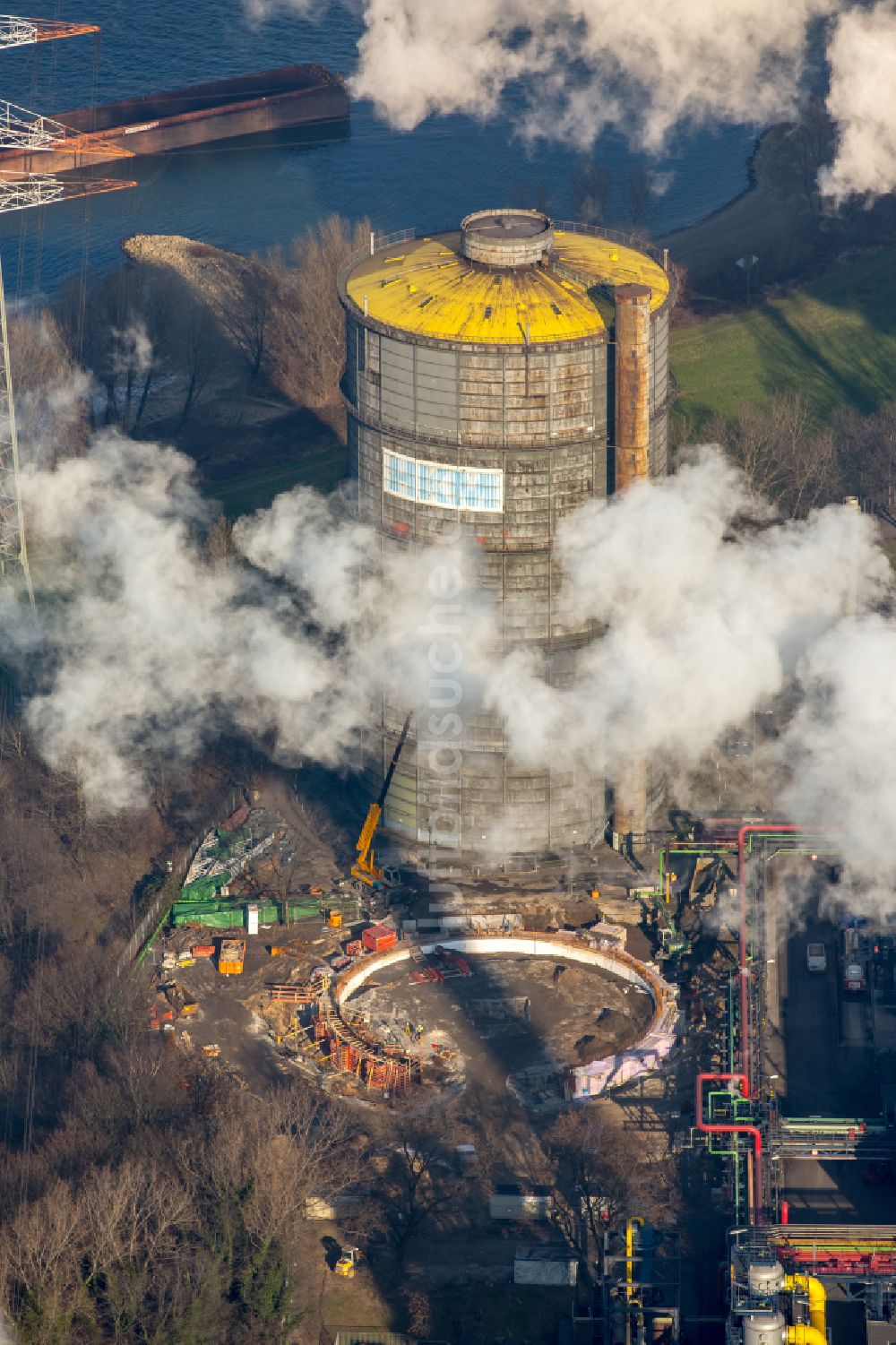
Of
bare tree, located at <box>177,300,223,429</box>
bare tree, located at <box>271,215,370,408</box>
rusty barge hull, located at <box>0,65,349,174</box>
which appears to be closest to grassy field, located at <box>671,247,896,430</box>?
bare tree, located at <box>271,215,370,408</box>

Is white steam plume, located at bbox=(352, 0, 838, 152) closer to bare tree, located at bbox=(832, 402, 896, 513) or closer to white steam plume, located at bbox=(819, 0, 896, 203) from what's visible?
white steam plume, located at bbox=(819, 0, 896, 203)

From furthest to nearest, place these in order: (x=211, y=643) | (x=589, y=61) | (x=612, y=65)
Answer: (x=612, y=65) < (x=589, y=61) < (x=211, y=643)

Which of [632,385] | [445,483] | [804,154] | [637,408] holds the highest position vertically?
[804,154]

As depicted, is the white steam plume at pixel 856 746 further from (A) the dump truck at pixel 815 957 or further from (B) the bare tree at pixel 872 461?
(B) the bare tree at pixel 872 461

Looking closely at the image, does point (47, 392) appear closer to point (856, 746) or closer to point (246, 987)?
point (246, 987)

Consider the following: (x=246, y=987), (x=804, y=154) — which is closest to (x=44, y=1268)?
(x=246, y=987)

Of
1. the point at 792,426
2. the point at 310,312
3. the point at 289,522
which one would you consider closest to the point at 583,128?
the point at 310,312
